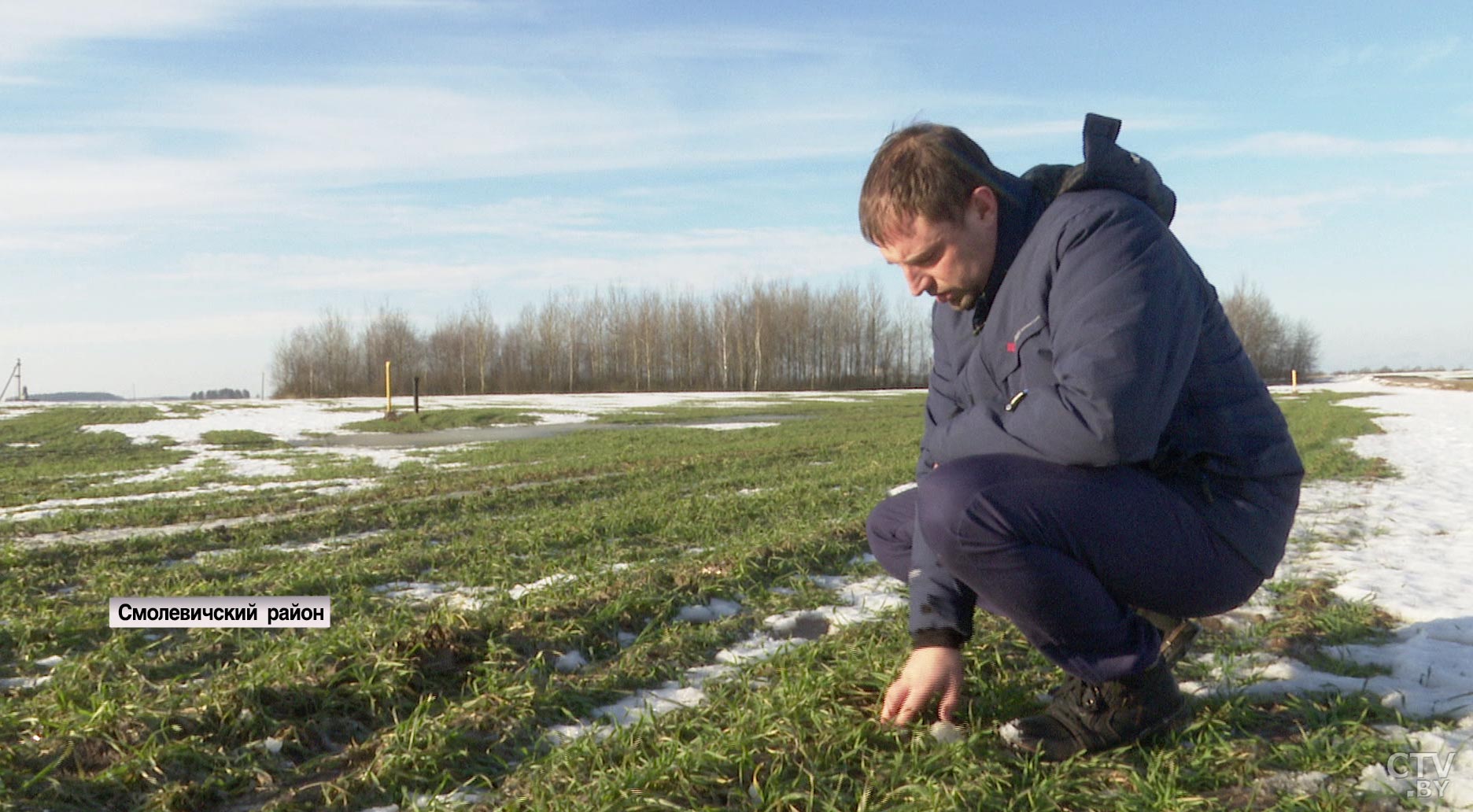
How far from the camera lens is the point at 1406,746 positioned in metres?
2.30

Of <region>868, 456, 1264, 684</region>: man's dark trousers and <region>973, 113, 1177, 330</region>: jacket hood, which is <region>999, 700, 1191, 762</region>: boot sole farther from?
<region>973, 113, 1177, 330</region>: jacket hood

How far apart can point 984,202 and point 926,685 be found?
123cm

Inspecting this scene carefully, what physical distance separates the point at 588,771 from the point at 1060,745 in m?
1.15

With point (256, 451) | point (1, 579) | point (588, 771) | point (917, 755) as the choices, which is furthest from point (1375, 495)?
point (256, 451)

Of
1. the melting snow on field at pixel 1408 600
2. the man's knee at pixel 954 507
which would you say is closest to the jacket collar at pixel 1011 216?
the man's knee at pixel 954 507

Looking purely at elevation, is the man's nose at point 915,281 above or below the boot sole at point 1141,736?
above

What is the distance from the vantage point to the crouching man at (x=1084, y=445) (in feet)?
7.13

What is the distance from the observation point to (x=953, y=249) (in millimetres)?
2449

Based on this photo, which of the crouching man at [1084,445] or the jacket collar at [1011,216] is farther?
the jacket collar at [1011,216]

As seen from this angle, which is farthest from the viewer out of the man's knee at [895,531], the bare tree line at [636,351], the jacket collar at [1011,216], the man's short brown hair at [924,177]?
the bare tree line at [636,351]

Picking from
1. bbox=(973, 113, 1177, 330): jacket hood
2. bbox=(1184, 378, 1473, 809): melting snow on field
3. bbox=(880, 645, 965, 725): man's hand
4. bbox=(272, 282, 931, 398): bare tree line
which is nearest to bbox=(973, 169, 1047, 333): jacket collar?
bbox=(973, 113, 1177, 330): jacket hood

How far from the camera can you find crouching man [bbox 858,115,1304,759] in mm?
2172

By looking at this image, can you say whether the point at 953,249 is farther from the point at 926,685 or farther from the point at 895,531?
the point at 926,685

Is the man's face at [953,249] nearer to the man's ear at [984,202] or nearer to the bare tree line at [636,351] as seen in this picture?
the man's ear at [984,202]
